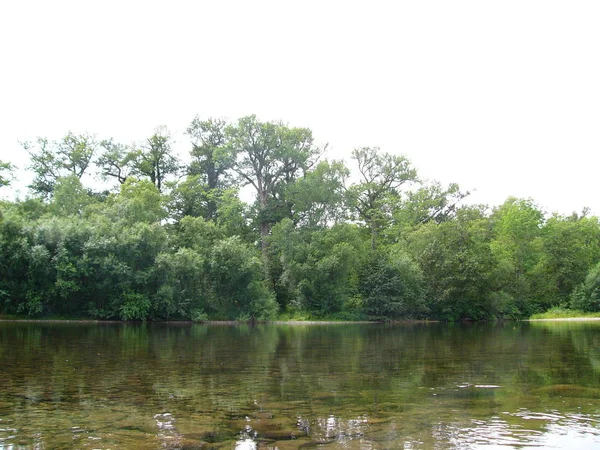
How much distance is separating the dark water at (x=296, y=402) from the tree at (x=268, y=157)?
50.3 m

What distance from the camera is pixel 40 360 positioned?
15953 mm

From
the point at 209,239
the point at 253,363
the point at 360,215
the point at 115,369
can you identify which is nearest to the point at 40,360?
the point at 115,369

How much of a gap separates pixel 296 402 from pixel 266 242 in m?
55.6

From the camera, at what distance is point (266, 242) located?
65375 millimetres

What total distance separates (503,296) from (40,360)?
5814 centimetres

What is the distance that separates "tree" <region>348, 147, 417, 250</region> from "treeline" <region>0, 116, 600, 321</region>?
17cm

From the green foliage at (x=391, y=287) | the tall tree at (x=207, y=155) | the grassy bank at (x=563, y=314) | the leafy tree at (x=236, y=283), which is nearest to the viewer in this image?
the leafy tree at (x=236, y=283)

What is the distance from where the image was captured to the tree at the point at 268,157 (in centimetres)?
6644

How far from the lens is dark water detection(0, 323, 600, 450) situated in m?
7.25

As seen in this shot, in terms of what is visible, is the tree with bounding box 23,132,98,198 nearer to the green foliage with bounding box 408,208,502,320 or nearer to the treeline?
the treeline

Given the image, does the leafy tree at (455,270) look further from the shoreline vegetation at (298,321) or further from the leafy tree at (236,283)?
the leafy tree at (236,283)

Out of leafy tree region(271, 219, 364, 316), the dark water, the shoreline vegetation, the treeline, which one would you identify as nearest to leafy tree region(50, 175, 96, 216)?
the treeline

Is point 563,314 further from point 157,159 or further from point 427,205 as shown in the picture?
point 157,159

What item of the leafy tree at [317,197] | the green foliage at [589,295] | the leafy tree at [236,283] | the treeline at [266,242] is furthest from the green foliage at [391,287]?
the green foliage at [589,295]
